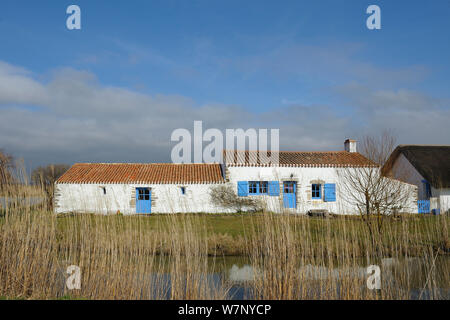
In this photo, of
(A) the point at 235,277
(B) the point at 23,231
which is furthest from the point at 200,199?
(B) the point at 23,231

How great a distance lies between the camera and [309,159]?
15.5m

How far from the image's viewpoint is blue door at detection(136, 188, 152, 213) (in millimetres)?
14625

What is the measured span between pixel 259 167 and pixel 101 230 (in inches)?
419

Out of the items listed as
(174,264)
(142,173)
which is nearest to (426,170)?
(142,173)

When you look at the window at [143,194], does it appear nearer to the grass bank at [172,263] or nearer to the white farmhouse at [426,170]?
the grass bank at [172,263]

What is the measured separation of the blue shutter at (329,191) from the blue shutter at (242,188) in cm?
370

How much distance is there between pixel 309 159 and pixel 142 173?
8.37 m

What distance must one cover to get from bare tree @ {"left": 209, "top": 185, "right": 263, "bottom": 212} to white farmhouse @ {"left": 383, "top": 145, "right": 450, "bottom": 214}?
272 inches

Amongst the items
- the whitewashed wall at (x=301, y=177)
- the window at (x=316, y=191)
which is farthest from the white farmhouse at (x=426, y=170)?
the window at (x=316, y=191)

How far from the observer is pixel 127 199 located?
1466 cm

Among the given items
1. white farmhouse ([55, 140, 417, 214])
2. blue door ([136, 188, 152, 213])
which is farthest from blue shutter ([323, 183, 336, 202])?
blue door ([136, 188, 152, 213])

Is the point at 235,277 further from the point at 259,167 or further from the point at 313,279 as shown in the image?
the point at 259,167

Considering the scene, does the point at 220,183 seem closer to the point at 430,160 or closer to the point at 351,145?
the point at 351,145
